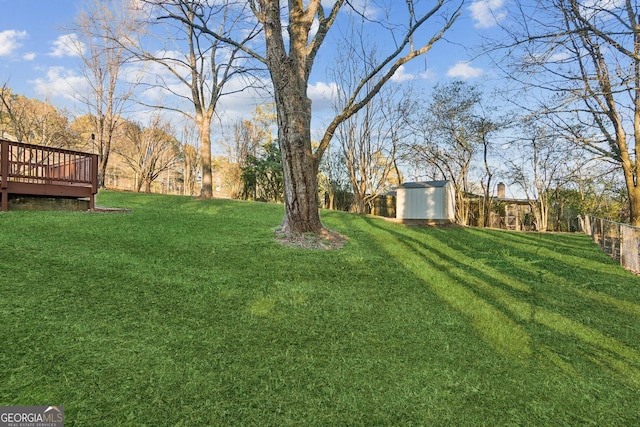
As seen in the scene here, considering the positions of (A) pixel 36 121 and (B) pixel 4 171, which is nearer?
(B) pixel 4 171

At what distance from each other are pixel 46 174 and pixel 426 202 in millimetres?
10748

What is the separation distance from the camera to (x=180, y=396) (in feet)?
5.70

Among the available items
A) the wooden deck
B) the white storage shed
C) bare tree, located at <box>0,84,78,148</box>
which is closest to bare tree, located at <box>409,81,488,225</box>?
the white storage shed

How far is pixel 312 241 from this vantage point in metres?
5.37

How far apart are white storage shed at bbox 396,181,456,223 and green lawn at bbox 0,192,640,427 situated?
666cm

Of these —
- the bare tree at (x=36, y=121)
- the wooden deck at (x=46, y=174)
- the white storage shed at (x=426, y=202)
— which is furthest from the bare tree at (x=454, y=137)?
the bare tree at (x=36, y=121)

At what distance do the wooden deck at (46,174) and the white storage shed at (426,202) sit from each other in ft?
30.0

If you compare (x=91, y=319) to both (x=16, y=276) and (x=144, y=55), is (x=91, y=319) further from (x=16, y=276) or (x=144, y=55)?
(x=144, y=55)

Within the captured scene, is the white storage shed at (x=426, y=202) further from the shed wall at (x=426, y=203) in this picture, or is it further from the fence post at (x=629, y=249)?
the fence post at (x=629, y=249)

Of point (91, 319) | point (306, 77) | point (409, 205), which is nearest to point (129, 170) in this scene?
point (409, 205)

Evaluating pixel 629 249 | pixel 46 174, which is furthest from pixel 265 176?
pixel 629 249

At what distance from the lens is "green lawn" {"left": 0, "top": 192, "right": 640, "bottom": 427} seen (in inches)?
69.2

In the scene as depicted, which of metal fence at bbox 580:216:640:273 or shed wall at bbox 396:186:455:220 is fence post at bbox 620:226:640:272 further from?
shed wall at bbox 396:186:455:220

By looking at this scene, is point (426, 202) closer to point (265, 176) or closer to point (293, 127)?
point (293, 127)
